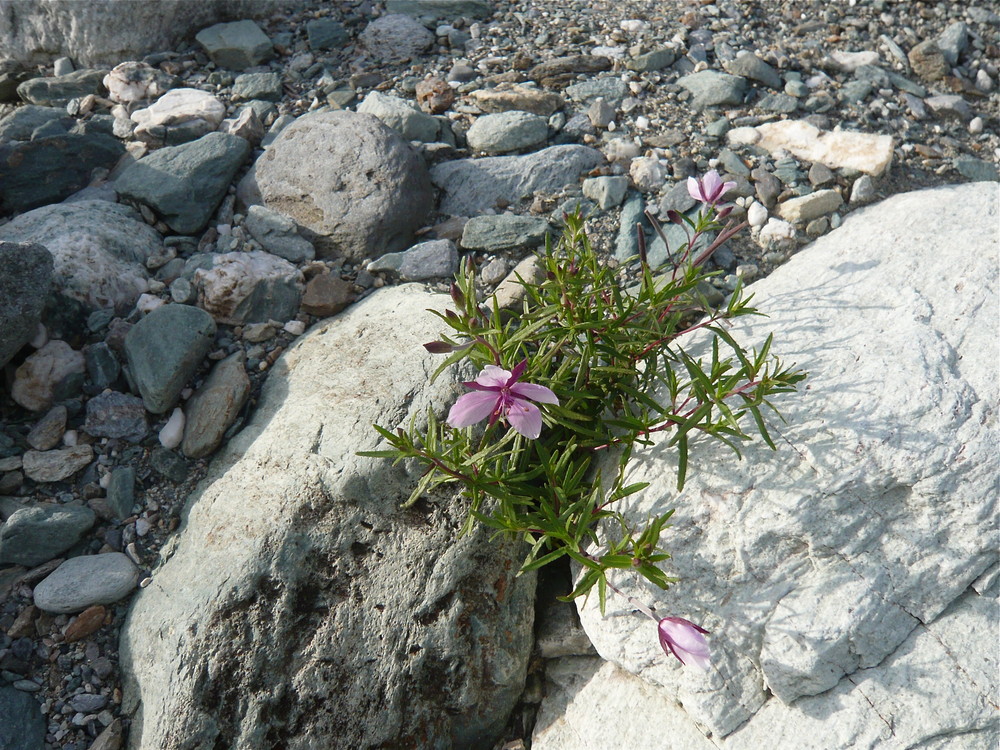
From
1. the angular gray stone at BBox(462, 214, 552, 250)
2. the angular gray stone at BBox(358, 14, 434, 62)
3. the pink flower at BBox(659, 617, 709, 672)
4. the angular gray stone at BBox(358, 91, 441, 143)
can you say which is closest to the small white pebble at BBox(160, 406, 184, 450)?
the angular gray stone at BBox(462, 214, 552, 250)

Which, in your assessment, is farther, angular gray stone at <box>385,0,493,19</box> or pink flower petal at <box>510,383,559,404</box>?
angular gray stone at <box>385,0,493,19</box>

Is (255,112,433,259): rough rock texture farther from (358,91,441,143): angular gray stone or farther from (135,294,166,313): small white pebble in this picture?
(135,294,166,313): small white pebble

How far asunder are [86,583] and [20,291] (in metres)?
1.27

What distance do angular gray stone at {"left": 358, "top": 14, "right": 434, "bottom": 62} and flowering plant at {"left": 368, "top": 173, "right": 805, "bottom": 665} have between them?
2564 mm

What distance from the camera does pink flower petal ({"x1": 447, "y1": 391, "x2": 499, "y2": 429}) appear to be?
236 centimetres

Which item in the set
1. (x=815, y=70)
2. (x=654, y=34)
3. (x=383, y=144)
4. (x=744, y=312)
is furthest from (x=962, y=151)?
(x=383, y=144)

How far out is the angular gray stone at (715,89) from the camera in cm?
477

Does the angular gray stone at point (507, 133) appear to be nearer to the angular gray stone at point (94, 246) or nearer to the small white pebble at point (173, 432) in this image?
the angular gray stone at point (94, 246)

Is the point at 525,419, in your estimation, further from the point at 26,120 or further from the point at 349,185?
the point at 26,120

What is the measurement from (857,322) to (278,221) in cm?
285

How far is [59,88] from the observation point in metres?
4.95

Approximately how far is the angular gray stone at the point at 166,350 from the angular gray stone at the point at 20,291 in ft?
1.30

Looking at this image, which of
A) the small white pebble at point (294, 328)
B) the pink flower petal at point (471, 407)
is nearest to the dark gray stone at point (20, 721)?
A: the small white pebble at point (294, 328)

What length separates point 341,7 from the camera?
563cm
